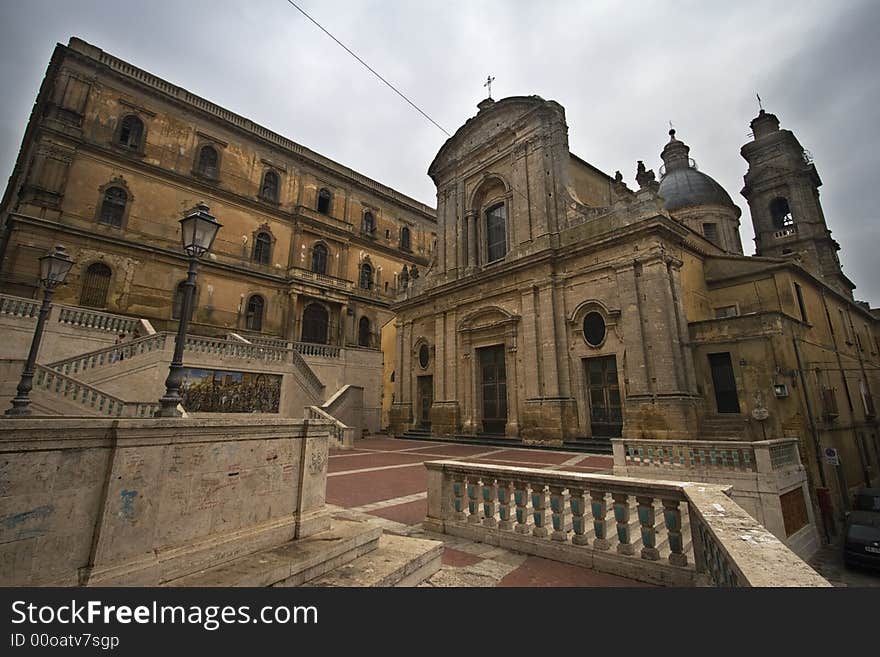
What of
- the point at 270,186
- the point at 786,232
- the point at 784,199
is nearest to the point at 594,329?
Result: the point at 270,186

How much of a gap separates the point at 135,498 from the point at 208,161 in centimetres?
2663

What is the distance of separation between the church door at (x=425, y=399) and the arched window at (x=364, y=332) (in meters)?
7.31

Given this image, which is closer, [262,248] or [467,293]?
[467,293]

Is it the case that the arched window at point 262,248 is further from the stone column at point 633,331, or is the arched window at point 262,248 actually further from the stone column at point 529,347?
the stone column at point 633,331

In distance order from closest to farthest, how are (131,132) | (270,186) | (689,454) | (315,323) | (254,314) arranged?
(689,454) < (131,132) < (254,314) < (315,323) < (270,186)

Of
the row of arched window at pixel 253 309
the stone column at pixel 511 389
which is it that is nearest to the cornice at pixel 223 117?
the row of arched window at pixel 253 309

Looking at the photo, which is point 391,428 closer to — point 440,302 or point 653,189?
point 440,302

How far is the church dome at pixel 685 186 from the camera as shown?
87.9ft

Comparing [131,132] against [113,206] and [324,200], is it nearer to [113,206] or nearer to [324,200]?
[113,206]

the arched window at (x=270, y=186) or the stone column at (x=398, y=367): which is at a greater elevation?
the arched window at (x=270, y=186)

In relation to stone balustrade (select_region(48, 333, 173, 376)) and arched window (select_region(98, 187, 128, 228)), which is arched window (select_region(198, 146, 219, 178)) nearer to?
arched window (select_region(98, 187, 128, 228))

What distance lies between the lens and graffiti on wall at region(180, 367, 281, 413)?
47.6ft

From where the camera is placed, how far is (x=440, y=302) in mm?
21219

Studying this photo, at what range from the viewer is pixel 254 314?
77.2 feet
